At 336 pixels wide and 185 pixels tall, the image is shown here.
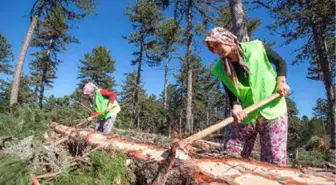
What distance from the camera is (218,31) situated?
7.77 feet

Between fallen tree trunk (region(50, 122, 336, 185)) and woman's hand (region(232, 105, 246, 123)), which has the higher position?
woman's hand (region(232, 105, 246, 123))

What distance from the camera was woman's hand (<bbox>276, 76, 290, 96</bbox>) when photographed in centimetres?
246

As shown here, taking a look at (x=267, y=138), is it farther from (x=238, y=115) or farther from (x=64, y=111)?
(x=64, y=111)

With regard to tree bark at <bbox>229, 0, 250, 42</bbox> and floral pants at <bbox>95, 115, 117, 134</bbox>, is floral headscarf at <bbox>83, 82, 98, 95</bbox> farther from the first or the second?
tree bark at <bbox>229, 0, 250, 42</bbox>

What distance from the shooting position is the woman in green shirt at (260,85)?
2.46 m

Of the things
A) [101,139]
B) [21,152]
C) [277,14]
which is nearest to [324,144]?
[277,14]

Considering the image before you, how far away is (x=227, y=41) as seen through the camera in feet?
7.77

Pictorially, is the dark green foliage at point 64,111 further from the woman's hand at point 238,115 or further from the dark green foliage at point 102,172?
the woman's hand at point 238,115

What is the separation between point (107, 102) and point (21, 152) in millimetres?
3644

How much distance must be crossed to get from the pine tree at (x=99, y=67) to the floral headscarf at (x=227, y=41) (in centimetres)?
2856

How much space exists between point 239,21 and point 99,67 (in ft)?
85.5

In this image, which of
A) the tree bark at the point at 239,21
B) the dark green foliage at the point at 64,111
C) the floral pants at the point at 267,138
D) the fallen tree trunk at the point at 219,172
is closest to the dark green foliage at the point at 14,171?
the fallen tree trunk at the point at 219,172

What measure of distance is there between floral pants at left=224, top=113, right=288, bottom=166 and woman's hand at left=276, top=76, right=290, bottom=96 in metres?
0.22

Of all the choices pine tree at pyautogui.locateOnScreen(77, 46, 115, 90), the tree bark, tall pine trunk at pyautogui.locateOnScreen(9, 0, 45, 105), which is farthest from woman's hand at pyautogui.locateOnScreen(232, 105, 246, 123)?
pine tree at pyautogui.locateOnScreen(77, 46, 115, 90)
